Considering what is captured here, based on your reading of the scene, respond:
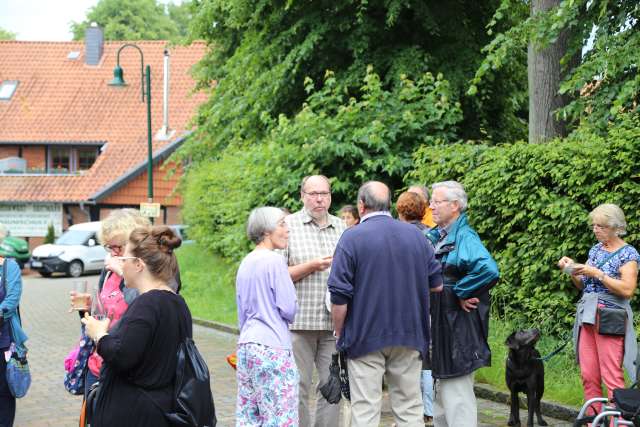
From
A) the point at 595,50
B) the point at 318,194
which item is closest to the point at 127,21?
the point at 595,50

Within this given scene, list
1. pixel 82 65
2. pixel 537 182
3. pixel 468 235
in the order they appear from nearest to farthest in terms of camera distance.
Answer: pixel 468 235 → pixel 537 182 → pixel 82 65

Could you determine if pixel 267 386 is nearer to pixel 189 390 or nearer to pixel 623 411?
pixel 189 390

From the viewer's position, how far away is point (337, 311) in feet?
20.0

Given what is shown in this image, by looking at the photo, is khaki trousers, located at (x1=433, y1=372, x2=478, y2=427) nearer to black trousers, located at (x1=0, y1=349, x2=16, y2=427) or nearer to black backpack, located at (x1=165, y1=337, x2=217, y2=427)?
black backpack, located at (x1=165, y1=337, x2=217, y2=427)

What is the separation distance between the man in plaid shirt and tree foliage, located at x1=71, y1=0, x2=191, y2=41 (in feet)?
182

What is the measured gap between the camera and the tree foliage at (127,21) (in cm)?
6138

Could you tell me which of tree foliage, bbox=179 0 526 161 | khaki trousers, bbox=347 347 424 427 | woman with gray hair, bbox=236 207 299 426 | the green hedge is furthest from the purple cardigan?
tree foliage, bbox=179 0 526 161

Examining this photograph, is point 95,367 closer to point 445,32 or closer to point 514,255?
point 514,255

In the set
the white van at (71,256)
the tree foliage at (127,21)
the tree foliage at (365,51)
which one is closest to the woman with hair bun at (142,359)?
the tree foliage at (365,51)

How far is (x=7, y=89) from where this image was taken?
150 feet

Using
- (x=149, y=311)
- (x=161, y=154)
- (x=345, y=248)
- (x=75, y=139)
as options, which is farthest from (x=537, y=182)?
(x=75, y=139)

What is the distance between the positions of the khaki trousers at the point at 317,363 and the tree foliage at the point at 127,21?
55692 millimetres

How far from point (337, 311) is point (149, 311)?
182 centimetres

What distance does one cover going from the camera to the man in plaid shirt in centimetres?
698
